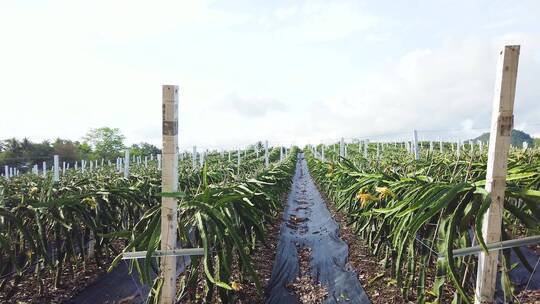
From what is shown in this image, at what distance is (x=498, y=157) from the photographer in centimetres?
169

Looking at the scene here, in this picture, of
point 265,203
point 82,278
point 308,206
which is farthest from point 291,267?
point 308,206

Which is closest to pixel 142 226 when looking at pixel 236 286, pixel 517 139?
pixel 236 286

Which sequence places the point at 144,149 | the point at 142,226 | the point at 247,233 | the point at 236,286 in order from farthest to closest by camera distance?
the point at 144,149 → the point at 247,233 → the point at 236,286 → the point at 142,226

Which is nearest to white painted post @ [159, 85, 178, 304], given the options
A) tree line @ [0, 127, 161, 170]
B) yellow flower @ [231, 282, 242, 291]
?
yellow flower @ [231, 282, 242, 291]

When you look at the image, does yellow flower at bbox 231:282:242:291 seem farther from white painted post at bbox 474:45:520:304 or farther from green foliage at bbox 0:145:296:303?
white painted post at bbox 474:45:520:304

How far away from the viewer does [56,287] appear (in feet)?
11.1

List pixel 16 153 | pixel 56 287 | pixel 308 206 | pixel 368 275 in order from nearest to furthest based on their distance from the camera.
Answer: pixel 56 287 < pixel 368 275 < pixel 308 206 < pixel 16 153

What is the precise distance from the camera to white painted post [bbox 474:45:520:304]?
5.30 feet

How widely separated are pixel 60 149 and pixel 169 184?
46018 mm

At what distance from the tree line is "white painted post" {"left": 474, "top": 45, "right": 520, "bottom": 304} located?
35355mm

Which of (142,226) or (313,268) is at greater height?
(142,226)

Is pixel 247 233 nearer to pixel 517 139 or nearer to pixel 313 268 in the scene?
pixel 313 268

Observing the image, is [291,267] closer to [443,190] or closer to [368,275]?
[368,275]

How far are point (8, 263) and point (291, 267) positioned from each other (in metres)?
2.60
